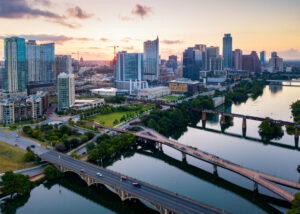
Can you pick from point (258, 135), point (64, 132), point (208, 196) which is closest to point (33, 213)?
point (208, 196)

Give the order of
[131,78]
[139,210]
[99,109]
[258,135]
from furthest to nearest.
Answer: [131,78] < [99,109] < [258,135] < [139,210]

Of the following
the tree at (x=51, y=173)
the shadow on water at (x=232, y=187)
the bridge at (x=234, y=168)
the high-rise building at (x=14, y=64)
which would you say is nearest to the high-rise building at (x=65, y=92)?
the high-rise building at (x=14, y=64)

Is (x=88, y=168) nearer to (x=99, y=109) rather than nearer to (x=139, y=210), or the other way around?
(x=139, y=210)

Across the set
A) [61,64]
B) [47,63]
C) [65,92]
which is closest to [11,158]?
[65,92]

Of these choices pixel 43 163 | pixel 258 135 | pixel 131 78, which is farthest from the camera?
pixel 131 78

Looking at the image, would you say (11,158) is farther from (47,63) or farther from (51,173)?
(47,63)
